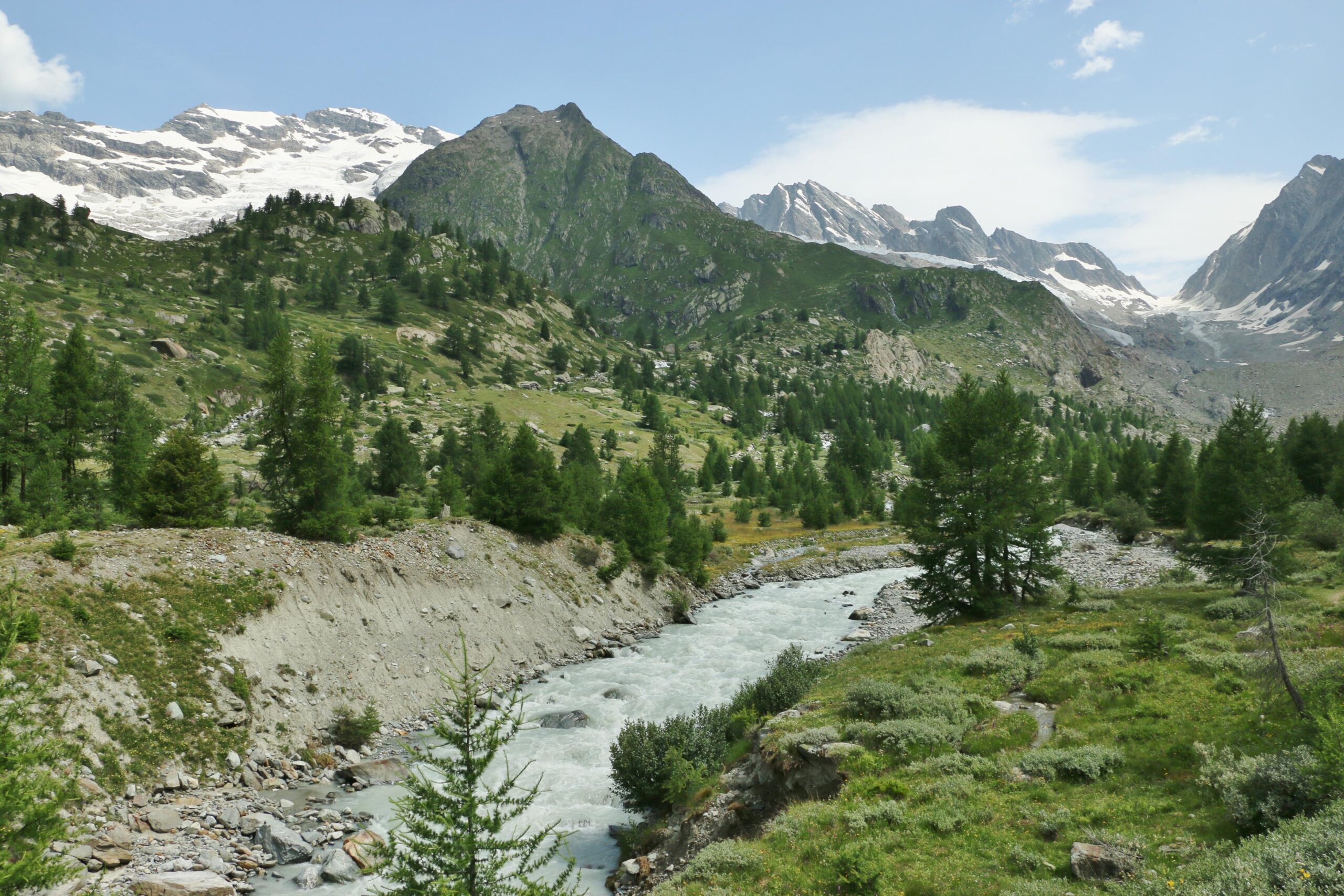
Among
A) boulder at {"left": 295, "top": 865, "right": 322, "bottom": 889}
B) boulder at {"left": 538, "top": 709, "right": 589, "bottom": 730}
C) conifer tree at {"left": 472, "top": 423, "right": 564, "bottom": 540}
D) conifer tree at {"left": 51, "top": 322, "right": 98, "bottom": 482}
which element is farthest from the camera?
conifer tree at {"left": 472, "top": 423, "right": 564, "bottom": 540}

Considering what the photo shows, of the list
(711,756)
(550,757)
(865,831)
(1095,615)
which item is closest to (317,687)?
(550,757)

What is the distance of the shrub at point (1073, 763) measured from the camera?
1470 centimetres

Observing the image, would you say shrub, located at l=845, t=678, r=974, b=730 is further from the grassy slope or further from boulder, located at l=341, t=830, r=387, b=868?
boulder, located at l=341, t=830, r=387, b=868

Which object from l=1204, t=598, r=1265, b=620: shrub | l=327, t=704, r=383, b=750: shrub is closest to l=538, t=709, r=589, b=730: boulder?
l=327, t=704, r=383, b=750: shrub

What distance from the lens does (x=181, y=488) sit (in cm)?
3341

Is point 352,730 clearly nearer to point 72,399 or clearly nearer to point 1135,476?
point 72,399

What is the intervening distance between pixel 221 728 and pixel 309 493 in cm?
1525

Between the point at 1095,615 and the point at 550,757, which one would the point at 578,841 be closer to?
the point at 550,757

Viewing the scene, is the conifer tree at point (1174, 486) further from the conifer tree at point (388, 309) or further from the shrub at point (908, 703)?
the conifer tree at point (388, 309)

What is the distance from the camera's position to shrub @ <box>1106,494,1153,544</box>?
247 ft

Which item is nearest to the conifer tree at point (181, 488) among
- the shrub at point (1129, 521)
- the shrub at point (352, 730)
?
the shrub at point (352, 730)

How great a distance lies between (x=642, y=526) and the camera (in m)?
57.3

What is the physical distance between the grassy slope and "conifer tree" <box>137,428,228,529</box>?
31346 mm

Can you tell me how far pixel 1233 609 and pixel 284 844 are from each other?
3626cm
